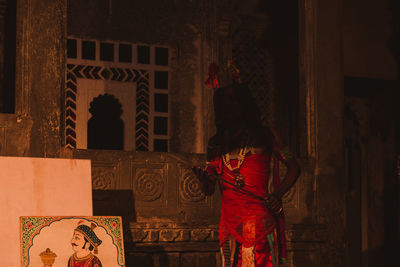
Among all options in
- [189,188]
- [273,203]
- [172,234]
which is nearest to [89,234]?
[273,203]

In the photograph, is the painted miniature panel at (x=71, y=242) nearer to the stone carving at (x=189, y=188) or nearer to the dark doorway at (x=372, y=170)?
the stone carving at (x=189, y=188)

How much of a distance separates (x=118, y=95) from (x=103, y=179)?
2.60 m

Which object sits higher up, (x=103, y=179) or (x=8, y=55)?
(x=8, y=55)

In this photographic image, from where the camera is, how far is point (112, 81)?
31.0 ft

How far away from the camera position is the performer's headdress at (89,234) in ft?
17.2

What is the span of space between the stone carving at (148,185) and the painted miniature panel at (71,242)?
1767 millimetres

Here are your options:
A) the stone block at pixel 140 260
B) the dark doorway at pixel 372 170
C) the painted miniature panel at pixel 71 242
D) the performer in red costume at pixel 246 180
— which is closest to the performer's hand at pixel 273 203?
the performer in red costume at pixel 246 180

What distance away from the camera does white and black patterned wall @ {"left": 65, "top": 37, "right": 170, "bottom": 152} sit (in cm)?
921

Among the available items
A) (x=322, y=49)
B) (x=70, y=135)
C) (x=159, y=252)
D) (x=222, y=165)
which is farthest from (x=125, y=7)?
(x=222, y=165)

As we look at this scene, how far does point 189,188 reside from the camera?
7406 mm

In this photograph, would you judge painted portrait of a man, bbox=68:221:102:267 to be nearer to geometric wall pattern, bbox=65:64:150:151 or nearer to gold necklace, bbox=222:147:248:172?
gold necklace, bbox=222:147:248:172

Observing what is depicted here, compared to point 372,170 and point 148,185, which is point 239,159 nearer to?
point 148,185

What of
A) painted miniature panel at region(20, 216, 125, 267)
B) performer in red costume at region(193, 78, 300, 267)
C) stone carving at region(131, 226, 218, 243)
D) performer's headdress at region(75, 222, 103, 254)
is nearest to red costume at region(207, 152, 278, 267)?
performer in red costume at region(193, 78, 300, 267)

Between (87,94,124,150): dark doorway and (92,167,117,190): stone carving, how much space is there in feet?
7.69
